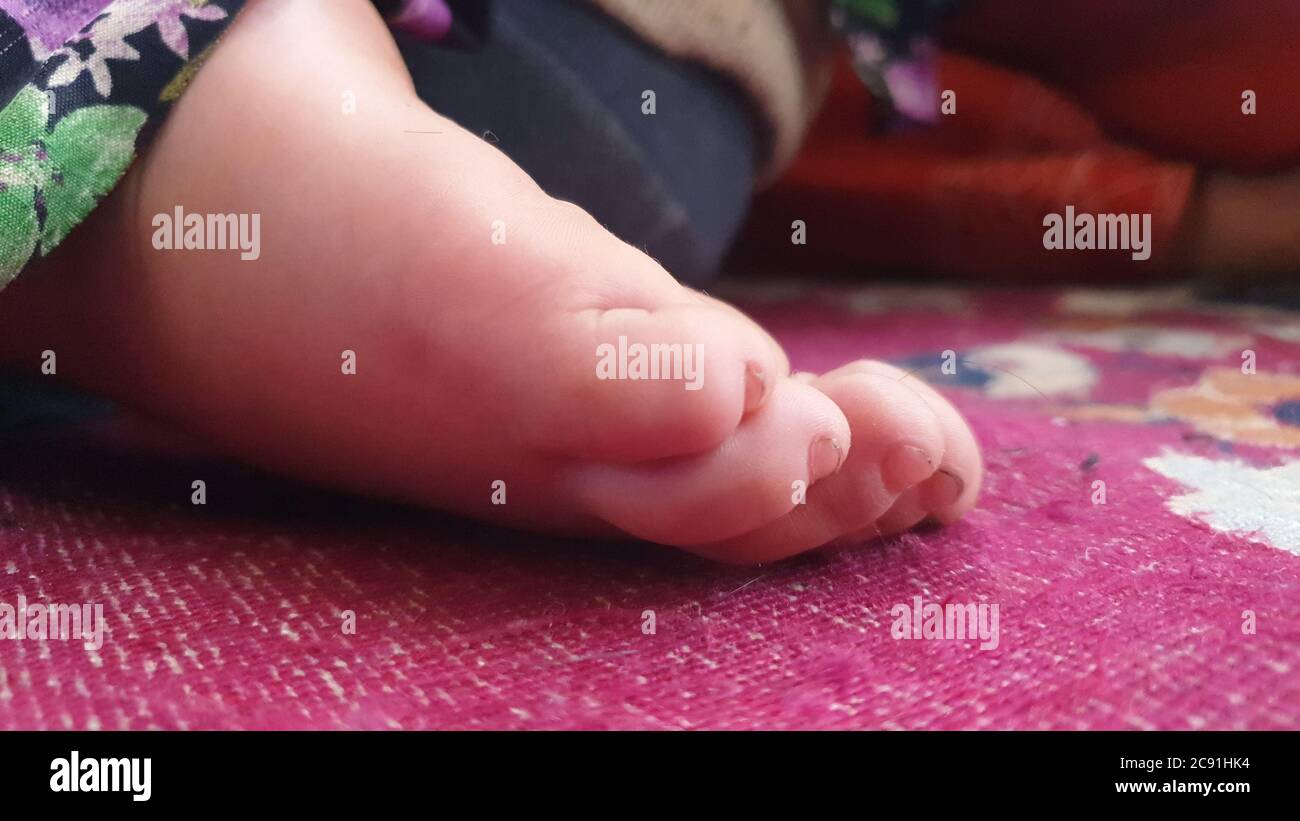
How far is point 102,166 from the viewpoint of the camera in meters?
0.39

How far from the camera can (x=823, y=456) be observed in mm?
339

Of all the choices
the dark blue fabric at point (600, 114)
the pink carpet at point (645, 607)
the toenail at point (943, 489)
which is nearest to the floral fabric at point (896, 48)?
the dark blue fabric at point (600, 114)

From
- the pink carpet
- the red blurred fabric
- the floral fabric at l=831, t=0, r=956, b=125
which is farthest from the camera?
the red blurred fabric

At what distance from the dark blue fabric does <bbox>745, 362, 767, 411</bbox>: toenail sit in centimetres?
28

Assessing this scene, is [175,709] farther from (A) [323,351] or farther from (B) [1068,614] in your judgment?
(B) [1068,614]

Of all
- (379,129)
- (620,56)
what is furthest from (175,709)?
(620,56)

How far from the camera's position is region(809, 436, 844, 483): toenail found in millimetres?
338

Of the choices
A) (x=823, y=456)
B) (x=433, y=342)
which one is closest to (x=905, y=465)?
(x=823, y=456)

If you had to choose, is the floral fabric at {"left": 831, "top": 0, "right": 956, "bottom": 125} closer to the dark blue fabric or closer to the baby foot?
the dark blue fabric

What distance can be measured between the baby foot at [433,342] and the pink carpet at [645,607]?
0.02 meters

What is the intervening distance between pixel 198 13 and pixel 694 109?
311 millimetres

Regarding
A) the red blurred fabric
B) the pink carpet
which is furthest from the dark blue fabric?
the red blurred fabric

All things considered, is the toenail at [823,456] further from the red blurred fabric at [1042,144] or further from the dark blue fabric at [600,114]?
the red blurred fabric at [1042,144]

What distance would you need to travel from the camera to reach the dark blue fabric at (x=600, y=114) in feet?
1.83
